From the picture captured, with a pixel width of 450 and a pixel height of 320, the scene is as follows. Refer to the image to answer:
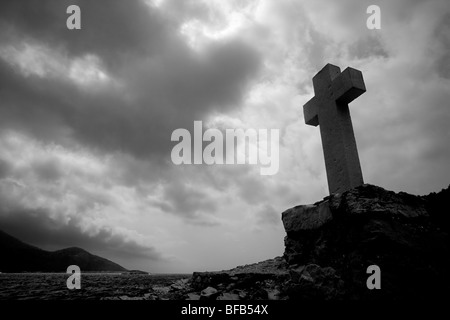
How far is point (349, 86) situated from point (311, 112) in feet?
4.73

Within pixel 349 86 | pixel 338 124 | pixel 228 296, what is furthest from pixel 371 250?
pixel 349 86

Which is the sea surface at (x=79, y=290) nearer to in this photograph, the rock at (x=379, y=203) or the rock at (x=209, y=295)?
the rock at (x=209, y=295)

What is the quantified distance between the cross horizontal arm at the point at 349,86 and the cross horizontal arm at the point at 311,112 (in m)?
0.83

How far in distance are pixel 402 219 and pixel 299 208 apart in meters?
1.76

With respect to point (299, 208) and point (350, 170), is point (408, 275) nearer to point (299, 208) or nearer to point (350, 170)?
point (299, 208)

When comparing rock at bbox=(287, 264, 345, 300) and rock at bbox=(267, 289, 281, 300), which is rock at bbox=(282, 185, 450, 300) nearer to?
rock at bbox=(287, 264, 345, 300)

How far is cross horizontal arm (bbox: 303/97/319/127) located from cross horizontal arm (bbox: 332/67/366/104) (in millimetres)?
829

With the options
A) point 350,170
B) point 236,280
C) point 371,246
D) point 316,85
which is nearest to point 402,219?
point 371,246

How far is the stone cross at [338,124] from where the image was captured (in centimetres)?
642

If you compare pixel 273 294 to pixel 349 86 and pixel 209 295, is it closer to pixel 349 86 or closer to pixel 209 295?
pixel 209 295

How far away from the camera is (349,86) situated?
6.59m

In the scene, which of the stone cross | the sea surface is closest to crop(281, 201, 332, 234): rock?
the stone cross

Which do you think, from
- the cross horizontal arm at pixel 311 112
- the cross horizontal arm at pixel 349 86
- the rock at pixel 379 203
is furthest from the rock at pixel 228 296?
the cross horizontal arm at pixel 349 86

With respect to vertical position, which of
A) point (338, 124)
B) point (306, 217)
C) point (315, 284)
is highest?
point (338, 124)
